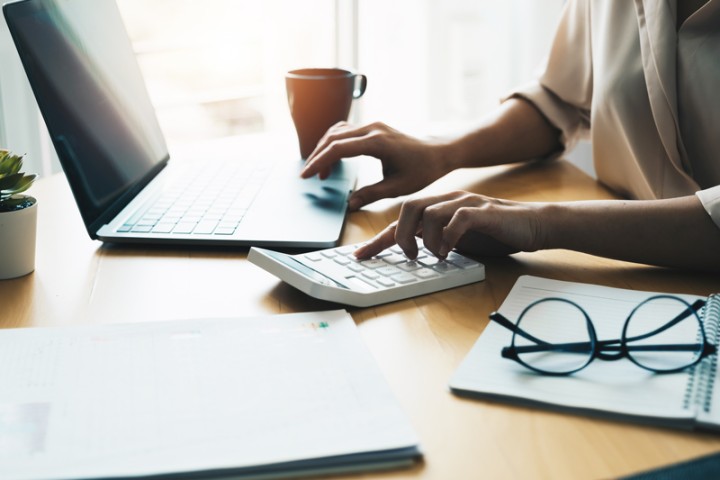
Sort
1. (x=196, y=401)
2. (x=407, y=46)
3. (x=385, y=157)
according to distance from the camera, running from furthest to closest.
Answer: (x=407, y=46) → (x=385, y=157) → (x=196, y=401)

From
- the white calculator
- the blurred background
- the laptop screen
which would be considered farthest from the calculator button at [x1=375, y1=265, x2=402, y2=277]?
the blurred background

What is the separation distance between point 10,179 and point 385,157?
1.53 ft

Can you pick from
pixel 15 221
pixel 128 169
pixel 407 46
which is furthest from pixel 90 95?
pixel 407 46

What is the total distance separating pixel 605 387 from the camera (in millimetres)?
556

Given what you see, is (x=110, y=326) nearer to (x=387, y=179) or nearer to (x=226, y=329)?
(x=226, y=329)

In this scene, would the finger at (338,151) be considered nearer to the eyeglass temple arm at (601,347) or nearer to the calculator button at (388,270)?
the calculator button at (388,270)

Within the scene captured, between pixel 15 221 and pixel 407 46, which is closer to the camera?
pixel 15 221

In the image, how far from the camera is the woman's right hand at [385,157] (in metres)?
1.00

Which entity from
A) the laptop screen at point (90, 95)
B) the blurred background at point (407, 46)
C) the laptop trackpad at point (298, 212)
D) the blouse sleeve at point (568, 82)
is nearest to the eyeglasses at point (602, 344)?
the laptop trackpad at point (298, 212)

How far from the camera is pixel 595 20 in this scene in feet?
3.66

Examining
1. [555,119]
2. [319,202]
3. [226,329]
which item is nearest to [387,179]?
[319,202]

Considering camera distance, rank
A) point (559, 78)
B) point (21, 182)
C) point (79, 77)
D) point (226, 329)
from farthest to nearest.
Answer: point (559, 78), point (79, 77), point (21, 182), point (226, 329)

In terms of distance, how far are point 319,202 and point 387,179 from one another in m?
0.11

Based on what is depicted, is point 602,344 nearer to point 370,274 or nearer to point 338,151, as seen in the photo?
point 370,274
